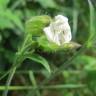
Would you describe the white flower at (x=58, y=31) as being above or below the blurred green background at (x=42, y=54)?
above

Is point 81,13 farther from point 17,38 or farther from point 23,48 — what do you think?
point 23,48

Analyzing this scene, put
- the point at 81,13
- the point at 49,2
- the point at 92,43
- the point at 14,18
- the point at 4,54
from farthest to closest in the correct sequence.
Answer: the point at 81,13
the point at 49,2
the point at 4,54
the point at 14,18
the point at 92,43

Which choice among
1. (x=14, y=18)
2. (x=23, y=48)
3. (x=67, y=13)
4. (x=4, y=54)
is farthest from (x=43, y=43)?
(x=67, y=13)

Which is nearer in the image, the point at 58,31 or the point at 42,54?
the point at 58,31

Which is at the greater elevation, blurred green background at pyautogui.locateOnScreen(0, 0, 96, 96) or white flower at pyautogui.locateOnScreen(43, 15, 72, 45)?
white flower at pyautogui.locateOnScreen(43, 15, 72, 45)

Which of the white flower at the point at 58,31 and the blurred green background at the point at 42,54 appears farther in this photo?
the blurred green background at the point at 42,54

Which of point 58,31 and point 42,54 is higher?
point 58,31

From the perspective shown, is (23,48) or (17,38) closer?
(23,48)

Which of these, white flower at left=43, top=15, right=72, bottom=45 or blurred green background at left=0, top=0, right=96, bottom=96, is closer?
white flower at left=43, top=15, right=72, bottom=45
